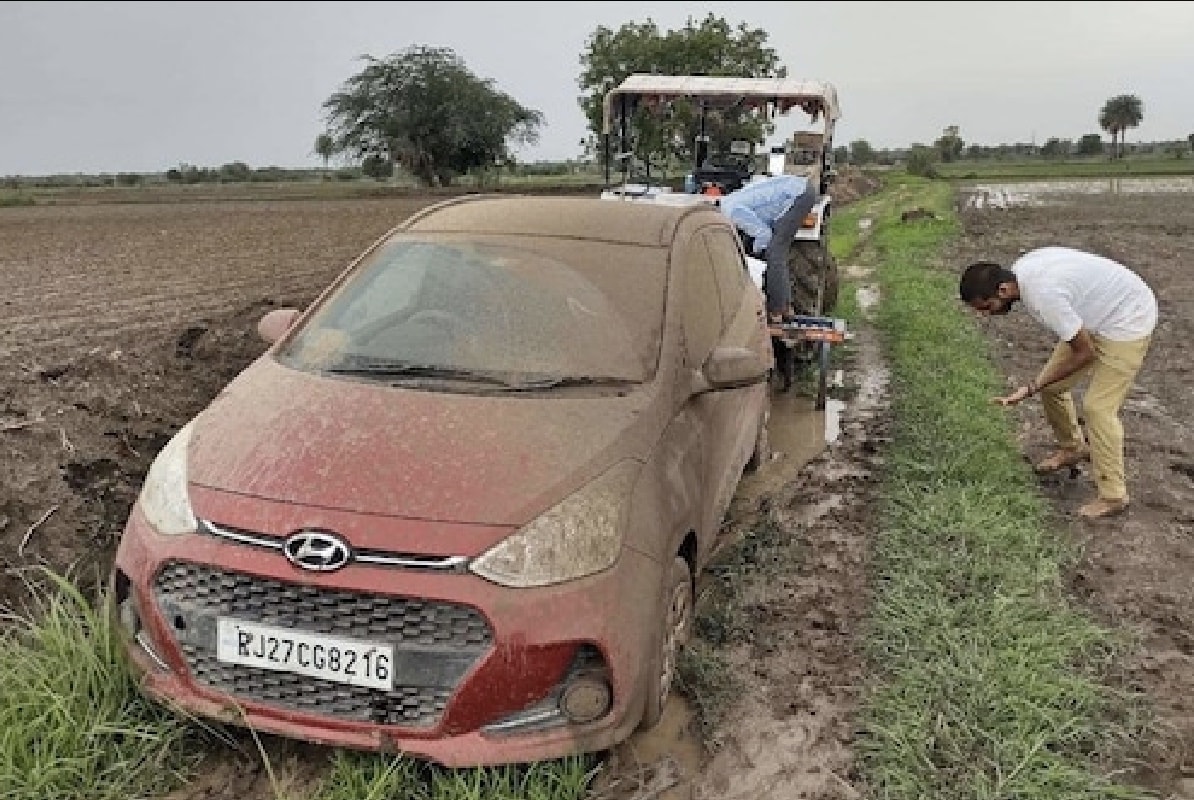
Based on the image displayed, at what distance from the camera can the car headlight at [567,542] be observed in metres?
2.88

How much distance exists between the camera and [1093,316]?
18.0 ft

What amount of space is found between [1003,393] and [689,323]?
4.85m

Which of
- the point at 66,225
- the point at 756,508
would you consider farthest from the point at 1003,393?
the point at 66,225

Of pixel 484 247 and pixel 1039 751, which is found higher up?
pixel 484 247

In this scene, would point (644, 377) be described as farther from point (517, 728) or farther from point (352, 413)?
point (517, 728)

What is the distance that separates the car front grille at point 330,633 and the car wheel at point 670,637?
612 millimetres

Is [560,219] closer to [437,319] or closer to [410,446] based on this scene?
[437,319]

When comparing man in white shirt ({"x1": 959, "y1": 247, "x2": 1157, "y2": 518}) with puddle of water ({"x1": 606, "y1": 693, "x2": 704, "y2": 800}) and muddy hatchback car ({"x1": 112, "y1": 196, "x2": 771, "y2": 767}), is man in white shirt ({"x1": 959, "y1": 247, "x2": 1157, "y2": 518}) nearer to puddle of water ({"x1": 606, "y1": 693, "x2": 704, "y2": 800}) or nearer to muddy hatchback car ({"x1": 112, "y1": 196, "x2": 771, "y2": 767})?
muddy hatchback car ({"x1": 112, "y1": 196, "x2": 771, "y2": 767})

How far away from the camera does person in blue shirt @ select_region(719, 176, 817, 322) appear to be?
7.93 metres

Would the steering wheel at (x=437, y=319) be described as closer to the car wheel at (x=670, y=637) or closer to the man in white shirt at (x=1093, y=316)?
the car wheel at (x=670, y=637)

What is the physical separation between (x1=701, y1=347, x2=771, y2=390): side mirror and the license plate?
5.41ft

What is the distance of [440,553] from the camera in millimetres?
2842

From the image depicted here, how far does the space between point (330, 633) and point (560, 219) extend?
2150mm

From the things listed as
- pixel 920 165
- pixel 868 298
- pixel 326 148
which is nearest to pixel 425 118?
pixel 326 148
